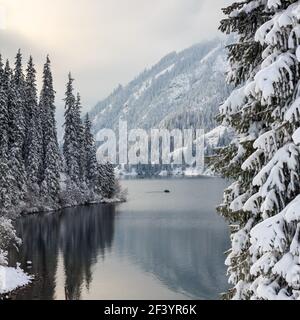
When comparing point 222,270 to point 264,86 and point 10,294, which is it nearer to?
point 10,294

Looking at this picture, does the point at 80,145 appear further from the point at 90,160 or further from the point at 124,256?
the point at 124,256

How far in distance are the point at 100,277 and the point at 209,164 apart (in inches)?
922

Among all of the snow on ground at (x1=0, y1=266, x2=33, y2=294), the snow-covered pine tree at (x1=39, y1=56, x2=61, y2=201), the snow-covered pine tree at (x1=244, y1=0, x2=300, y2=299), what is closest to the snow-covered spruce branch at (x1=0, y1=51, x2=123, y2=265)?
the snow-covered pine tree at (x1=39, y1=56, x2=61, y2=201)

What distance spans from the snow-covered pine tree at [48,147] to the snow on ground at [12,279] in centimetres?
4107

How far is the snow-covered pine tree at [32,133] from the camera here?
67812 millimetres

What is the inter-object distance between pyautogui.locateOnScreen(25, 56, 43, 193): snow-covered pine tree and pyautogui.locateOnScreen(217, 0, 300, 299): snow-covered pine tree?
6112 cm

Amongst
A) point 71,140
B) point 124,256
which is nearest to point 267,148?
point 124,256

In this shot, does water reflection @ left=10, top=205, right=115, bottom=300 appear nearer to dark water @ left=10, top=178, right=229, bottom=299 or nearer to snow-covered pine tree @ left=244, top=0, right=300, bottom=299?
dark water @ left=10, top=178, right=229, bottom=299

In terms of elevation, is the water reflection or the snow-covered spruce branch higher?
the snow-covered spruce branch

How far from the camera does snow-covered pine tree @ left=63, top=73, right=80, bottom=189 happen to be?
80688 mm

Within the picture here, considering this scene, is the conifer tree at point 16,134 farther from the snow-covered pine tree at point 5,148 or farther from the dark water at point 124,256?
the dark water at point 124,256

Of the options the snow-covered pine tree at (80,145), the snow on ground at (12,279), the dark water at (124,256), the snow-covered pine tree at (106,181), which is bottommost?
the dark water at (124,256)

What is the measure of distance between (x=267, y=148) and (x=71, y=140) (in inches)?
2956

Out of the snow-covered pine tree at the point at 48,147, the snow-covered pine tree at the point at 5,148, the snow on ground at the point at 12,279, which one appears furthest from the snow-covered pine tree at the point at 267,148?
the snow-covered pine tree at the point at 48,147
